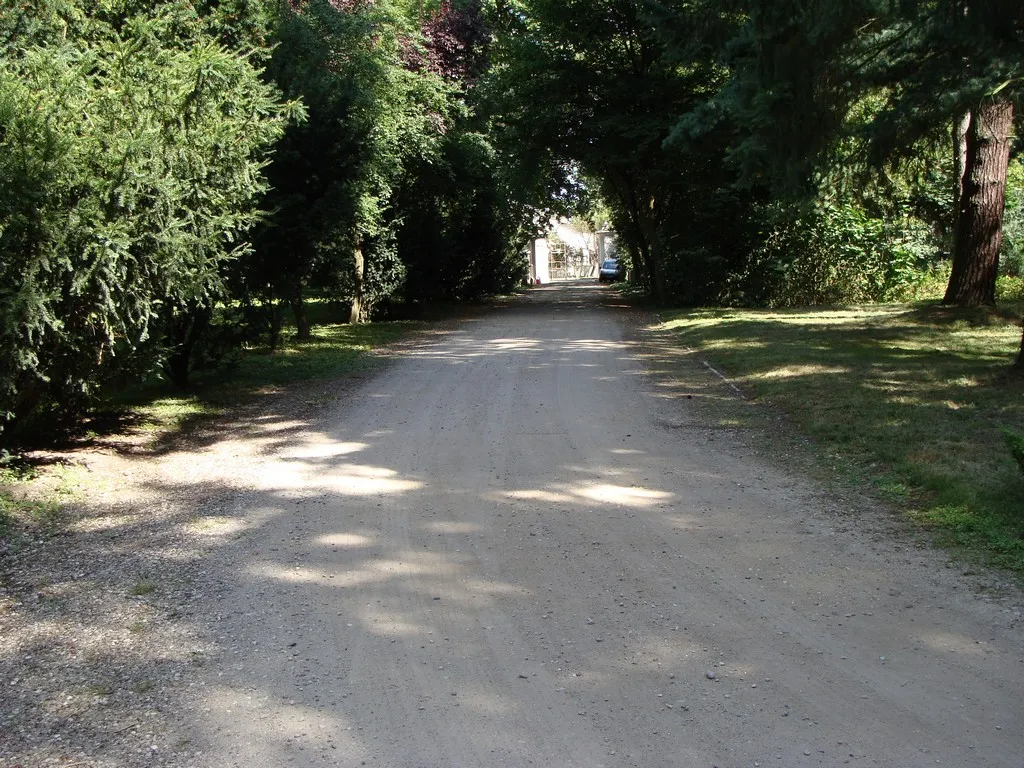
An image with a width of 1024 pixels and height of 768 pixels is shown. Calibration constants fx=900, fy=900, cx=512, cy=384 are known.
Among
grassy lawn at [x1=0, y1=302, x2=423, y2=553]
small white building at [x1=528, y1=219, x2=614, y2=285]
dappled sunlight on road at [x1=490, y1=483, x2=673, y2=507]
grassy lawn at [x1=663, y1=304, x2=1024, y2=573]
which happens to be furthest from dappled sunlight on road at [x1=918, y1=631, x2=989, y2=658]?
small white building at [x1=528, y1=219, x2=614, y2=285]

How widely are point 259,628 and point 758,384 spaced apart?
8.34 metres

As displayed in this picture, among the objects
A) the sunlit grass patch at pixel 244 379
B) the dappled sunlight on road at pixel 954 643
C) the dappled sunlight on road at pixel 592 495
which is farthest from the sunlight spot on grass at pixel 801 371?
the dappled sunlight on road at pixel 954 643

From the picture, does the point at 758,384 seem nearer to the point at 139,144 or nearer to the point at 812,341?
the point at 812,341

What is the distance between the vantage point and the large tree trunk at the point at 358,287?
2281 cm

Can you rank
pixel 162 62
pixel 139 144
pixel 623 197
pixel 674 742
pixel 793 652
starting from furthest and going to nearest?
pixel 623 197
pixel 162 62
pixel 139 144
pixel 793 652
pixel 674 742

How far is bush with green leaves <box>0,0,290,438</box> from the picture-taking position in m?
7.08

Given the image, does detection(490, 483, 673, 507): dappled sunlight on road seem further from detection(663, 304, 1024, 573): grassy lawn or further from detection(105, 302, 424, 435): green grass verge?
detection(105, 302, 424, 435): green grass verge

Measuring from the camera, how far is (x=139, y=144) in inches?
302

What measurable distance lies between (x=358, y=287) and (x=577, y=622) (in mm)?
19553

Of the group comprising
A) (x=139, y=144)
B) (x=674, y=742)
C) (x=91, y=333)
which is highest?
(x=139, y=144)

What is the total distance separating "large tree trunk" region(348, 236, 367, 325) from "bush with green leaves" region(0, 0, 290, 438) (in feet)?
42.2

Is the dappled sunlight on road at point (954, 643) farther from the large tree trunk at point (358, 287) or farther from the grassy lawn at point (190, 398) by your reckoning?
the large tree trunk at point (358, 287)

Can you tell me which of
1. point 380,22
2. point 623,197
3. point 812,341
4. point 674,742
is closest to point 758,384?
point 812,341

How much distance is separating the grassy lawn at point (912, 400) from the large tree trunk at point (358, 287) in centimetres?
868
